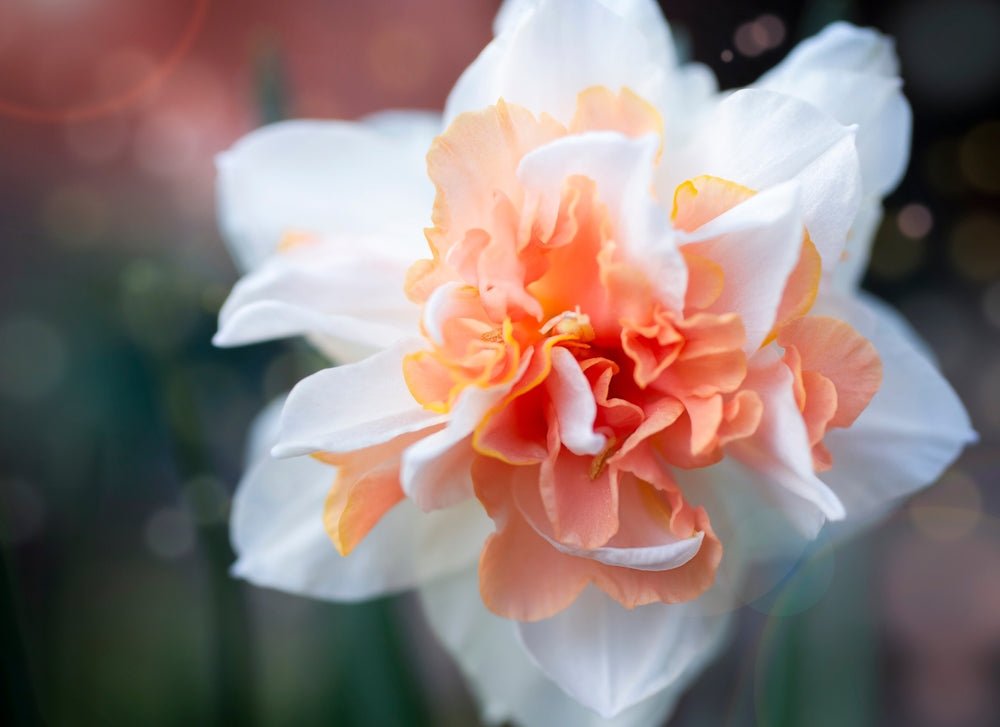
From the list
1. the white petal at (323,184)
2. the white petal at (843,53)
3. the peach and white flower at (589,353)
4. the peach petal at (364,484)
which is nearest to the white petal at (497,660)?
the peach and white flower at (589,353)

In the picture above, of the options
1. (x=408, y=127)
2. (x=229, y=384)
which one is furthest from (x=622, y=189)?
(x=229, y=384)

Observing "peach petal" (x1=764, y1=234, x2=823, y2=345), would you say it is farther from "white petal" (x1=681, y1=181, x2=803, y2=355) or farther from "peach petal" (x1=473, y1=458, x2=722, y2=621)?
"peach petal" (x1=473, y1=458, x2=722, y2=621)

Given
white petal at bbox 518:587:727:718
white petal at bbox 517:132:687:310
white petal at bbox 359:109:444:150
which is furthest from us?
white petal at bbox 359:109:444:150

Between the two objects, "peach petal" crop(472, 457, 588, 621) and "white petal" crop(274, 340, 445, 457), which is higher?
"white petal" crop(274, 340, 445, 457)

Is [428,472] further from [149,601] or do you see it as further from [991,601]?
[991,601]

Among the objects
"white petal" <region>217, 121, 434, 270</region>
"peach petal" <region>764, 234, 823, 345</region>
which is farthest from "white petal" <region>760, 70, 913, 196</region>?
"white petal" <region>217, 121, 434, 270</region>

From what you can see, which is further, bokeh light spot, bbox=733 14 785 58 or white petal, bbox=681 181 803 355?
bokeh light spot, bbox=733 14 785 58

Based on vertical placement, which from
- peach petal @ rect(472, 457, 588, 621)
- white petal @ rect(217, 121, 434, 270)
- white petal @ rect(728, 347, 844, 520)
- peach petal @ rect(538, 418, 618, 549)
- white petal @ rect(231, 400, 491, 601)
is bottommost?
white petal @ rect(231, 400, 491, 601)

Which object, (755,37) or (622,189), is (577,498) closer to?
(622,189)
